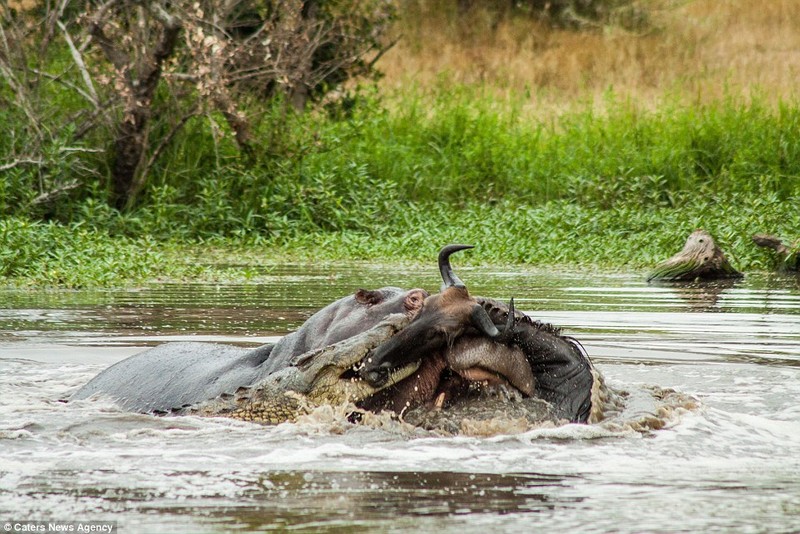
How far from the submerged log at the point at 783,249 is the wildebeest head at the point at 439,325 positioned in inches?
244

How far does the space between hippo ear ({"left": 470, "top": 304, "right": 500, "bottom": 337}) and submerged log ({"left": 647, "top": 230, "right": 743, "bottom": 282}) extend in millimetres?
5756

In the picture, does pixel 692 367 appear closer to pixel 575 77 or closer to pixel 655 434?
pixel 655 434

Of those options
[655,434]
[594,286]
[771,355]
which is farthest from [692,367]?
[594,286]

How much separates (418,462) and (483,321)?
44 centimetres

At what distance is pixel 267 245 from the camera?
36.5 ft

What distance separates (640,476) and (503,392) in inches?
20.4

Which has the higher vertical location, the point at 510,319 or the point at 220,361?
the point at 510,319

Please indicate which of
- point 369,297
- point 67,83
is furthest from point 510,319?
point 67,83

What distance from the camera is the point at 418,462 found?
11.6 feet

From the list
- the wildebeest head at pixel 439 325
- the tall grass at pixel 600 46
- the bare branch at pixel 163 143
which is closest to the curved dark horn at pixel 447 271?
the wildebeest head at pixel 439 325

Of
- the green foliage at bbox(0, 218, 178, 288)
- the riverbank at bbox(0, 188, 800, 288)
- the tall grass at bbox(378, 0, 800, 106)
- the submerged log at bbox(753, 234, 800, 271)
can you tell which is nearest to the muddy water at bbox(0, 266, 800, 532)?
the green foliage at bbox(0, 218, 178, 288)

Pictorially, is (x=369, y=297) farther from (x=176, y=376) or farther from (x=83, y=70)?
(x=83, y=70)

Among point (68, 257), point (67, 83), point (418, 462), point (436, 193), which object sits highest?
point (67, 83)

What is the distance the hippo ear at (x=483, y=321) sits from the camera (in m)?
3.56
